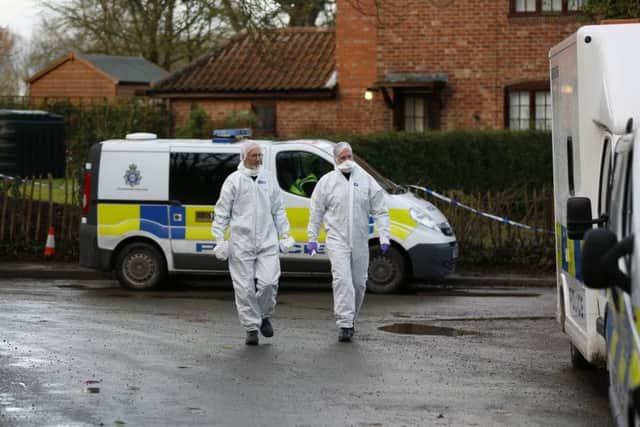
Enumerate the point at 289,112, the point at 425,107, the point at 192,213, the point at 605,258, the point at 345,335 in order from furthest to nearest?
the point at 289,112, the point at 425,107, the point at 192,213, the point at 345,335, the point at 605,258

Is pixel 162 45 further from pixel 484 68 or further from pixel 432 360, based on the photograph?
pixel 432 360

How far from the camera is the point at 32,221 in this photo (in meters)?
20.1

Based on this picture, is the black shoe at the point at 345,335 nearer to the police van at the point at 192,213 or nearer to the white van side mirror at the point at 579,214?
the police van at the point at 192,213

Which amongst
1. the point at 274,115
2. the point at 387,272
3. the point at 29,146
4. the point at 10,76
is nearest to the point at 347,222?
the point at 387,272

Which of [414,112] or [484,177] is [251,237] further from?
[414,112]

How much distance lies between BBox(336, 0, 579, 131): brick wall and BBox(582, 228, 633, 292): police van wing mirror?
71.2ft

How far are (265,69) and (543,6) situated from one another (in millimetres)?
7276

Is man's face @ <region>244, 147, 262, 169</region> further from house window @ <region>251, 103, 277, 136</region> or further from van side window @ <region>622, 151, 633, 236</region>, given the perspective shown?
house window @ <region>251, 103, 277, 136</region>

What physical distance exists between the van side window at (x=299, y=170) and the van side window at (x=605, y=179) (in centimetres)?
752

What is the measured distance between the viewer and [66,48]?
5731cm

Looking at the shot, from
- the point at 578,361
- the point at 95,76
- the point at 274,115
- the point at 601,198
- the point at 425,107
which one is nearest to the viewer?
A: the point at 601,198

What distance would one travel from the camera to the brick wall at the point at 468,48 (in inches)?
1093

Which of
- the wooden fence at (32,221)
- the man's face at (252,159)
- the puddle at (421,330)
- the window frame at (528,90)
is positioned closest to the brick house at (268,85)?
the window frame at (528,90)

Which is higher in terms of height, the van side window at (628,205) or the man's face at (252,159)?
the man's face at (252,159)
